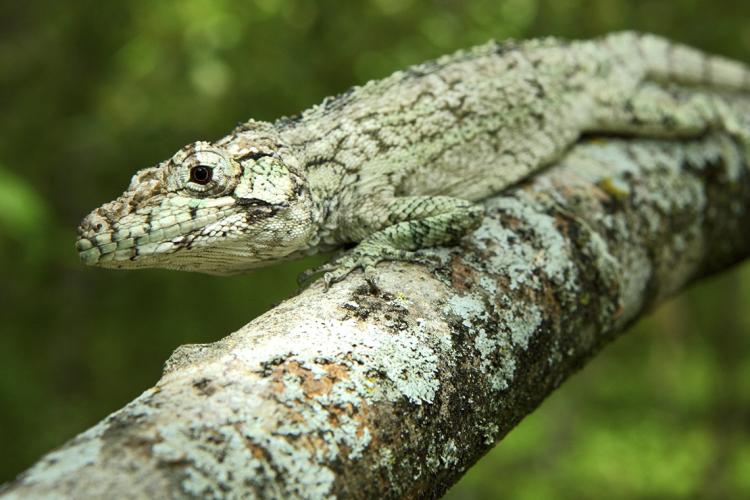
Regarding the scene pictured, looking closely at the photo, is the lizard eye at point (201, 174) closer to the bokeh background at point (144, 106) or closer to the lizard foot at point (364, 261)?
the lizard foot at point (364, 261)

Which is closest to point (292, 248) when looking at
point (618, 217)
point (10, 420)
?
point (618, 217)

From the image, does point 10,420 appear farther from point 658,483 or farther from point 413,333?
point 658,483

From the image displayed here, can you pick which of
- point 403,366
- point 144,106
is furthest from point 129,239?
point 144,106

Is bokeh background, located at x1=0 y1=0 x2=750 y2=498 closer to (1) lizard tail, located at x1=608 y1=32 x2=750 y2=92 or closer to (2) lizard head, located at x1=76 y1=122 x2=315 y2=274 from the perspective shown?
(1) lizard tail, located at x1=608 y1=32 x2=750 y2=92

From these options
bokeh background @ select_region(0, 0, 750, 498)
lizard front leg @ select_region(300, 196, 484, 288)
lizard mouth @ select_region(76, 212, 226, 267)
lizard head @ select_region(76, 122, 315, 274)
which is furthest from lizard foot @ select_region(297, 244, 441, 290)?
bokeh background @ select_region(0, 0, 750, 498)

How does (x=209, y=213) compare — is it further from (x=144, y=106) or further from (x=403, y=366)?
(x=144, y=106)

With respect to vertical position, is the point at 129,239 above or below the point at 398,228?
above
